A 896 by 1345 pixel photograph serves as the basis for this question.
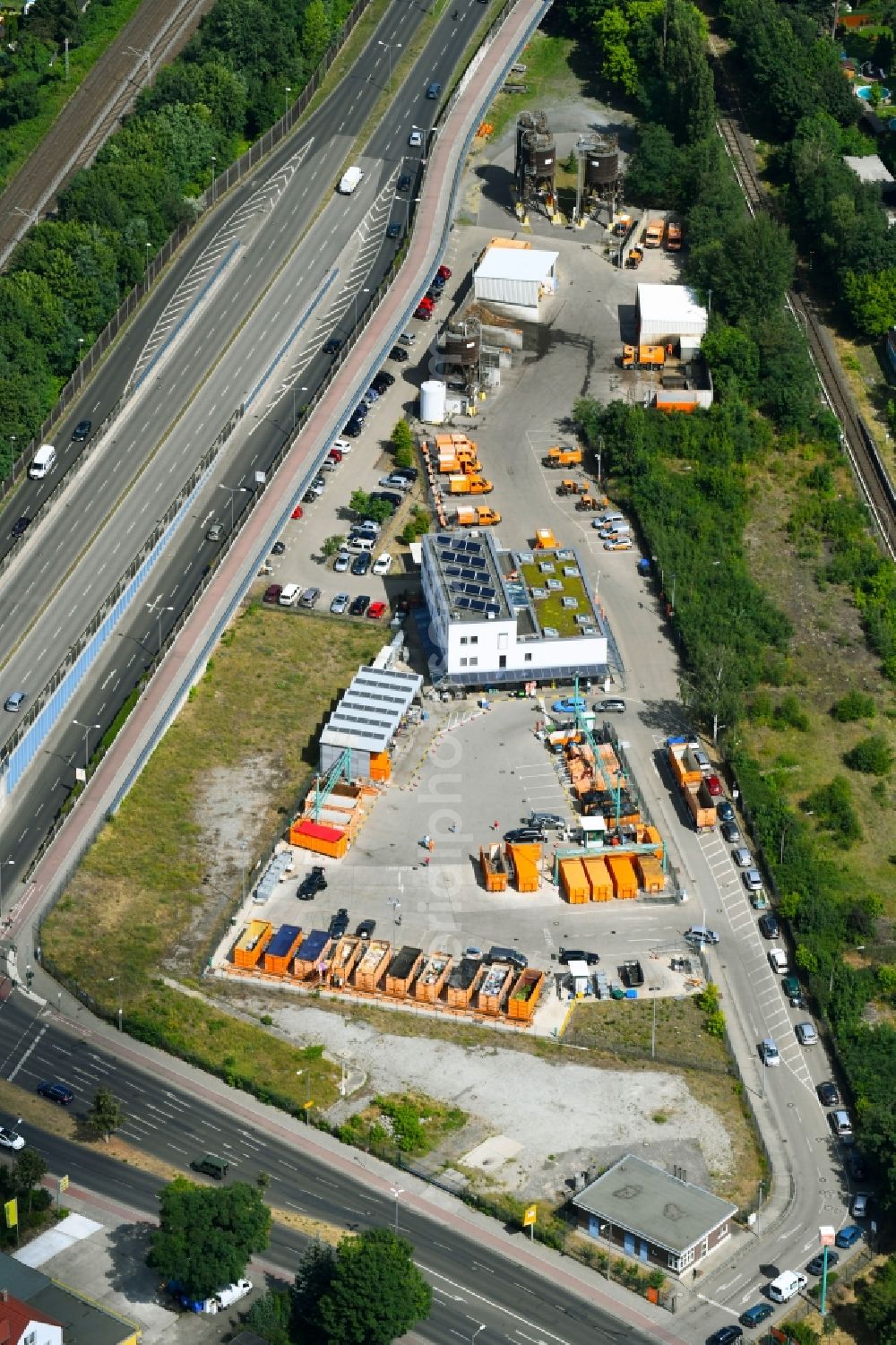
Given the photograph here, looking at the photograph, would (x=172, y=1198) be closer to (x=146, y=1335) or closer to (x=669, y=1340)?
(x=146, y=1335)

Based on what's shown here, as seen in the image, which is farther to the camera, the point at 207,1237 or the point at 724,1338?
the point at 724,1338

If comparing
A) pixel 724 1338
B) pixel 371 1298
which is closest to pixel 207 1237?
pixel 371 1298

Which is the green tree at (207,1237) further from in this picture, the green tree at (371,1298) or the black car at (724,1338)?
the black car at (724,1338)

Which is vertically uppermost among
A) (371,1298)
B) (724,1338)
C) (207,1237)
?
(207,1237)

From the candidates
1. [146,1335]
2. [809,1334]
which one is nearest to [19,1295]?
[146,1335]

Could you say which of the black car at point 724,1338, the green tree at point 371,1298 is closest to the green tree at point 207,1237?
the green tree at point 371,1298

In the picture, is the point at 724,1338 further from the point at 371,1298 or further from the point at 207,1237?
the point at 207,1237
